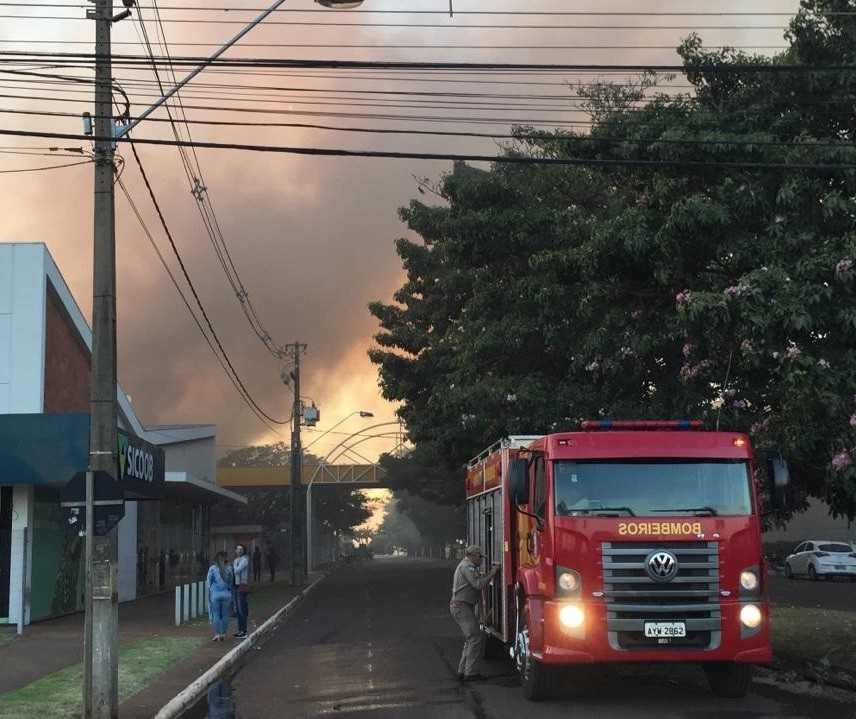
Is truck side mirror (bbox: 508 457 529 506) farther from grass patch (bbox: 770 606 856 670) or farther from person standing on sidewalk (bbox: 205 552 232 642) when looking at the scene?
person standing on sidewalk (bbox: 205 552 232 642)

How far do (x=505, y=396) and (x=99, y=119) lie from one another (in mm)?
14873

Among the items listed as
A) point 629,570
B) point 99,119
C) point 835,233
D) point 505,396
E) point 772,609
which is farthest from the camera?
point 505,396

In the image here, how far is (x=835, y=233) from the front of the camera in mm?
15125

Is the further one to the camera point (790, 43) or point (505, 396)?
point (505, 396)

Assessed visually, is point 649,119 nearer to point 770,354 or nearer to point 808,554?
point 770,354

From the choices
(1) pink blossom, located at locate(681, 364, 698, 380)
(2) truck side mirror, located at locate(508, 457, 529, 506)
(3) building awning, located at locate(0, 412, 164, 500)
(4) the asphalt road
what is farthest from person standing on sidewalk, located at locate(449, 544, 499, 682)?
(3) building awning, located at locate(0, 412, 164, 500)

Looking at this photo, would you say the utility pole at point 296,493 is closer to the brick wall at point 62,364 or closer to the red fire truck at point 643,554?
the brick wall at point 62,364

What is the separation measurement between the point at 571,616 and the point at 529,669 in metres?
1.20

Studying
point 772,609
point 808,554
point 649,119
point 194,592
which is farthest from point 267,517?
point 649,119

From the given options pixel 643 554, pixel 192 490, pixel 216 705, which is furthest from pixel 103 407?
pixel 192 490

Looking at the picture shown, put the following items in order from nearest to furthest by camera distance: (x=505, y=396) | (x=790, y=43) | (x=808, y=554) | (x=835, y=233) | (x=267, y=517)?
(x=835, y=233), (x=790, y=43), (x=505, y=396), (x=808, y=554), (x=267, y=517)

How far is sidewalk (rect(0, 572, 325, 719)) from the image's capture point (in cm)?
1335

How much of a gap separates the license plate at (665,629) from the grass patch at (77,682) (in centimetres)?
624

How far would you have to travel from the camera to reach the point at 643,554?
11273 millimetres
